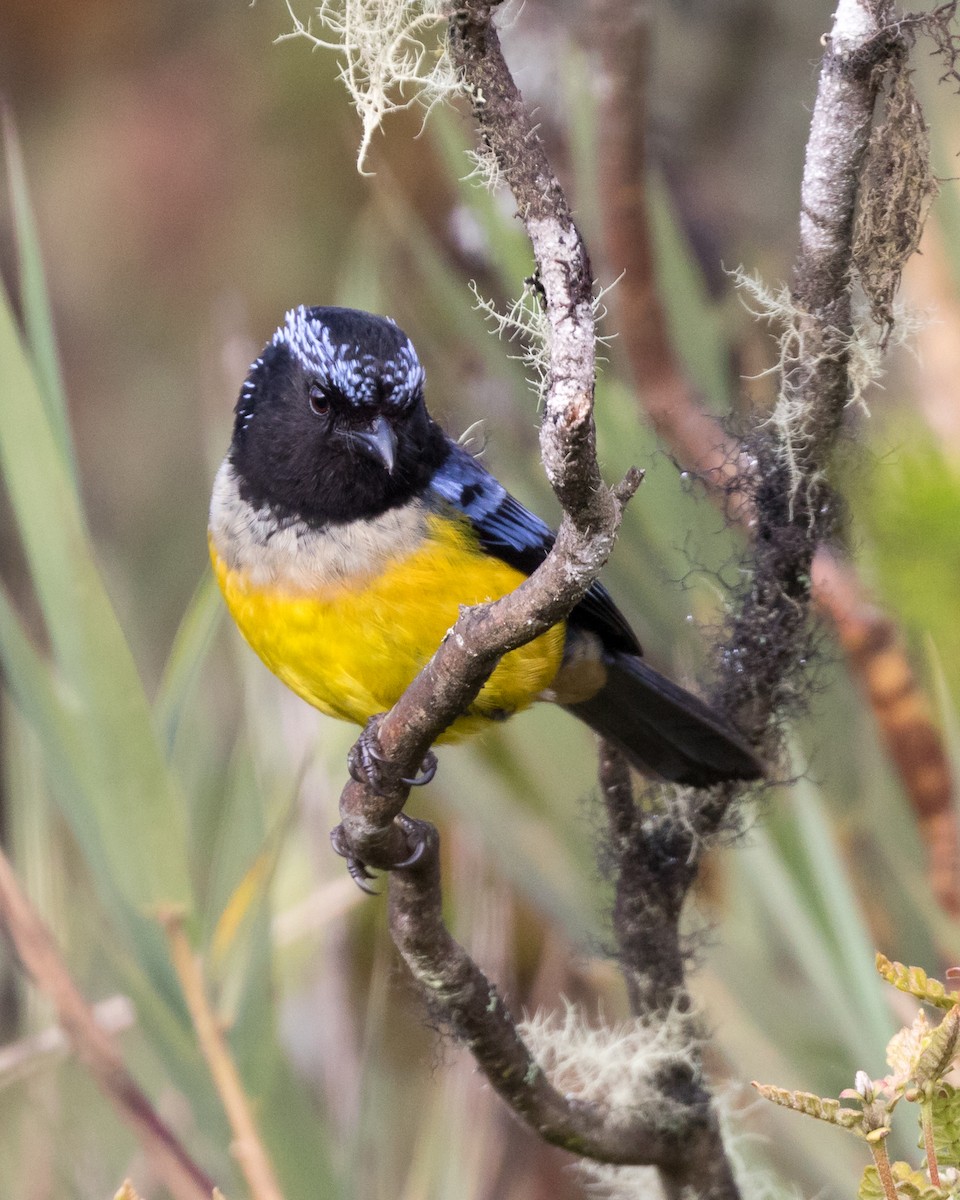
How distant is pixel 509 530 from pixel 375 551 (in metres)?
0.30

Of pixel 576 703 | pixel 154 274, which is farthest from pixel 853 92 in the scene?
pixel 154 274

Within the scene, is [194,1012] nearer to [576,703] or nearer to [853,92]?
[576,703]

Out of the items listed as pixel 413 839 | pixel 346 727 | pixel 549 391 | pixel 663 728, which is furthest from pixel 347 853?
pixel 346 727

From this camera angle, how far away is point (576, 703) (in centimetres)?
275

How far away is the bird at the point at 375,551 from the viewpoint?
2279 millimetres

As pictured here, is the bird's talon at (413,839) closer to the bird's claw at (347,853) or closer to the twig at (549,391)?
the bird's claw at (347,853)

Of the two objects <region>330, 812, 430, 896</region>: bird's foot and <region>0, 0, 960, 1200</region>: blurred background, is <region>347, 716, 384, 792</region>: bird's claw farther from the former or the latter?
<region>0, 0, 960, 1200</region>: blurred background

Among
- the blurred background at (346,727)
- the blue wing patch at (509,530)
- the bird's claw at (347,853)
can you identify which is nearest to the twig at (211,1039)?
the blurred background at (346,727)

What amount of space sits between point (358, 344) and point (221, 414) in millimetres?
1198

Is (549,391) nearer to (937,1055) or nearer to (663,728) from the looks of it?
(937,1055)

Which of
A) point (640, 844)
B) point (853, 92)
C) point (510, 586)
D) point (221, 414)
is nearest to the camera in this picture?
point (853, 92)

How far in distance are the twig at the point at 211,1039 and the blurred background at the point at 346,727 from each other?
0.05m

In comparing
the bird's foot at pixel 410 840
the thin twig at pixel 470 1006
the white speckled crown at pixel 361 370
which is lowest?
the thin twig at pixel 470 1006

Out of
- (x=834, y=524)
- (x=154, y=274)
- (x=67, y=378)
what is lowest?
(x=67, y=378)
